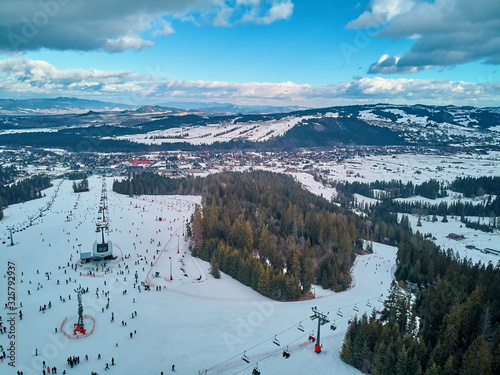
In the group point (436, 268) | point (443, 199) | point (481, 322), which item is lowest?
point (443, 199)

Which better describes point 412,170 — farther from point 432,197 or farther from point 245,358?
point 245,358

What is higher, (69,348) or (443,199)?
(69,348)

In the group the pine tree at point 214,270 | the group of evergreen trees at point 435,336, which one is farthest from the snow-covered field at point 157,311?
the group of evergreen trees at point 435,336

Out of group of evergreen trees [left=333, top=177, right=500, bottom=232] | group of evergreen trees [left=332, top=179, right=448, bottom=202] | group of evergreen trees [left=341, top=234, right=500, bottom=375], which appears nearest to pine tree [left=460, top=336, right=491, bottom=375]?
group of evergreen trees [left=341, top=234, right=500, bottom=375]

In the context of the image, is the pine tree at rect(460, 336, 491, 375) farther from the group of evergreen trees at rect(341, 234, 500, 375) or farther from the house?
the house

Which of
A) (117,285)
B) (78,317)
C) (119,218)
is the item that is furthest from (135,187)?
(78,317)

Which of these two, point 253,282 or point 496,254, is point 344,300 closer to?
point 253,282

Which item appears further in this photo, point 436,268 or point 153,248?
point 153,248
